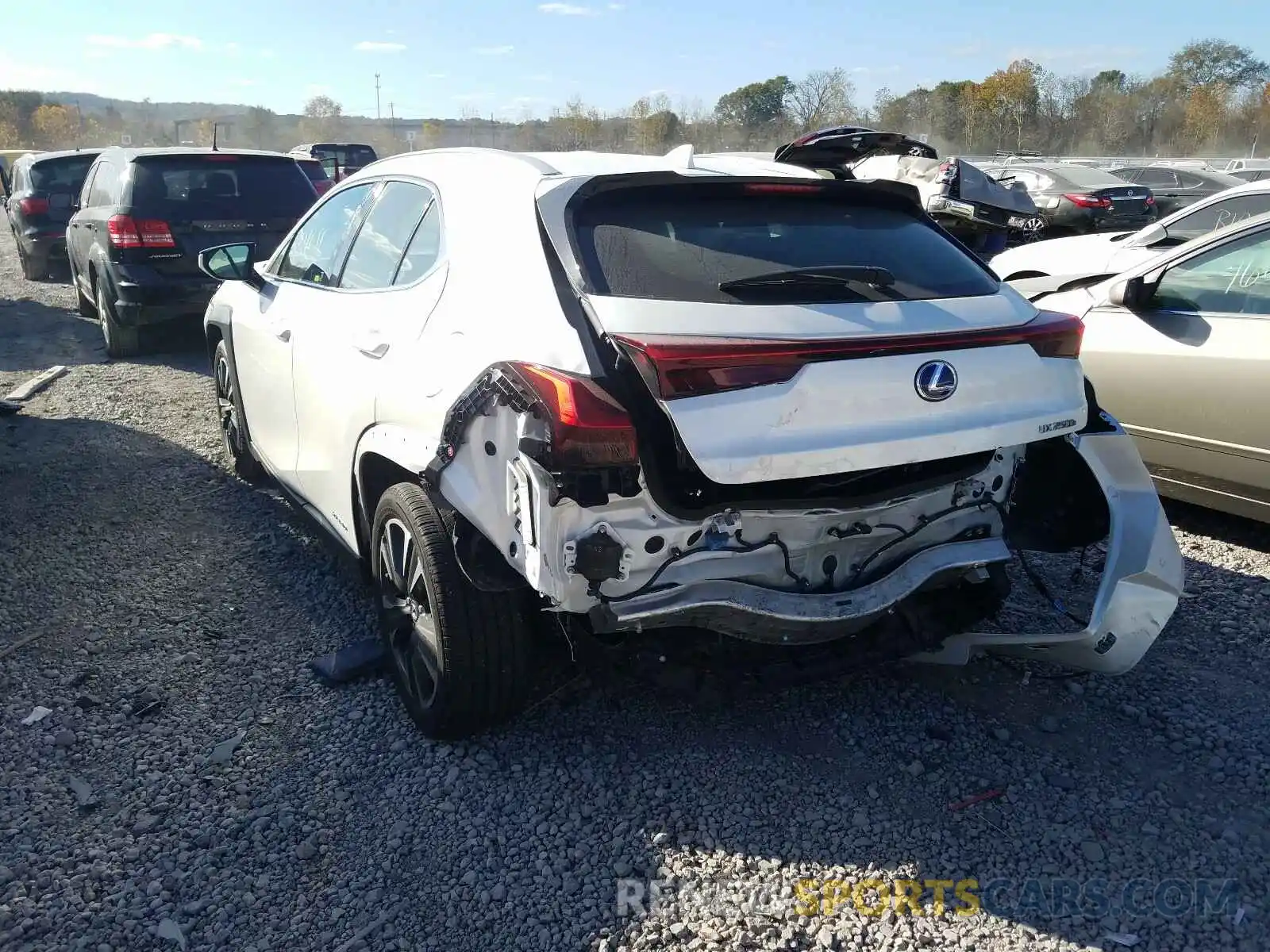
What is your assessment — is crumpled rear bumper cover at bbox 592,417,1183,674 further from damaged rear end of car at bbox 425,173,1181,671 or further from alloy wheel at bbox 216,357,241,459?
alloy wheel at bbox 216,357,241,459

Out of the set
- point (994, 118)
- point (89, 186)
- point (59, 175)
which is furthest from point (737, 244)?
point (994, 118)

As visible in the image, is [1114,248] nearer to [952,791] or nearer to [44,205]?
[952,791]

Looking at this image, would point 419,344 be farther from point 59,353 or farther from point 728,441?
point 59,353

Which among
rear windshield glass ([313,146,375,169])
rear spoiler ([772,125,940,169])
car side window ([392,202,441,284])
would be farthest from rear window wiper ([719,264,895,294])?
rear windshield glass ([313,146,375,169])

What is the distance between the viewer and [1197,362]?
4578 mm

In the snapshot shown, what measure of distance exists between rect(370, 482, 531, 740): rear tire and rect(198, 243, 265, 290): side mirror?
199cm

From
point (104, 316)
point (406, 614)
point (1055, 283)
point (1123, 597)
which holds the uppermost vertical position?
point (1055, 283)

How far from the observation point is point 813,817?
2.78m

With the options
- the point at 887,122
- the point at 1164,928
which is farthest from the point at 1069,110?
the point at 1164,928

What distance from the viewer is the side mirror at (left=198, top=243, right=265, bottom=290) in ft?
15.1

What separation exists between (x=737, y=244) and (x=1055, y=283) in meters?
3.62

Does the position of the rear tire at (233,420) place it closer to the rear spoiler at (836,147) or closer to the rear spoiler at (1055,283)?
the rear spoiler at (836,147)

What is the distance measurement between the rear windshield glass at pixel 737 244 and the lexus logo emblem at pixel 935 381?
283 mm

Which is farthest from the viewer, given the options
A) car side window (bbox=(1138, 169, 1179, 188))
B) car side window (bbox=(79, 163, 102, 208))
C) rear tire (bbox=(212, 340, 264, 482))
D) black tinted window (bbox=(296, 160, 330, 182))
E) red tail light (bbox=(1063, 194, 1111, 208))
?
car side window (bbox=(1138, 169, 1179, 188))
